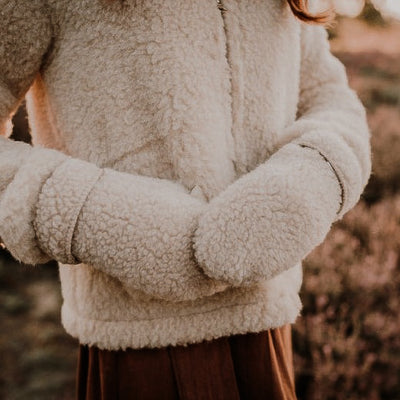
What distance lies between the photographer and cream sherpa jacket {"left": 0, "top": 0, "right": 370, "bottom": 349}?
3.02ft

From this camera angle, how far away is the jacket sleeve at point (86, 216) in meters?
0.90

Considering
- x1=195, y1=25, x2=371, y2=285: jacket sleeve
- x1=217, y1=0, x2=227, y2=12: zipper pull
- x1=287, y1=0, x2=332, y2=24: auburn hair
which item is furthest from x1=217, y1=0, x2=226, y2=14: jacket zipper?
x1=195, y1=25, x2=371, y2=285: jacket sleeve

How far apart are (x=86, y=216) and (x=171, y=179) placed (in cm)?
22

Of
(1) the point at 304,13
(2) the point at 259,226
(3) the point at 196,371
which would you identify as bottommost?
(3) the point at 196,371

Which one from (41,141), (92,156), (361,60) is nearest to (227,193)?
(92,156)

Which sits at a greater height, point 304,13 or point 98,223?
point 304,13

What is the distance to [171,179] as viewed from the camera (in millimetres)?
1057

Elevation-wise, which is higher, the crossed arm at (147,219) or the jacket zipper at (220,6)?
the jacket zipper at (220,6)

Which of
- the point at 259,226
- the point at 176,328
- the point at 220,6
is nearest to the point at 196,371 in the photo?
the point at 176,328

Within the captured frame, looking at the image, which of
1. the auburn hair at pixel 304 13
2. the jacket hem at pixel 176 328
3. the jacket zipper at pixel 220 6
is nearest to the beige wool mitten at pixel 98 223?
the jacket hem at pixel 176 328

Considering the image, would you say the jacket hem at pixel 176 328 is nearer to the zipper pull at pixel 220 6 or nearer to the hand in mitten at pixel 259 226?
the hand in mitten at pixel 259 226

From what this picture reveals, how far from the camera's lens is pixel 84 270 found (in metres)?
1.11

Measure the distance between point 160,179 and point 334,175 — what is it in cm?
35

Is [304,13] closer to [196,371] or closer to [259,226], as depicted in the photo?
[259,226]
